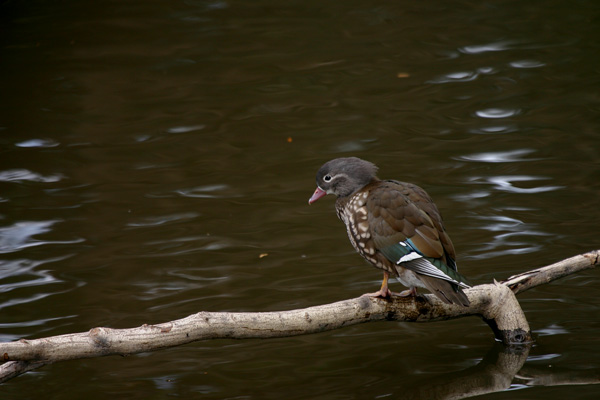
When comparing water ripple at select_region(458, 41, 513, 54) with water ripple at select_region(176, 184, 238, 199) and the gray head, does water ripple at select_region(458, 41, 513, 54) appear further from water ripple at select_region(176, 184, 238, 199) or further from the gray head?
the gray head

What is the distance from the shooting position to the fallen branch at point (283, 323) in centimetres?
313

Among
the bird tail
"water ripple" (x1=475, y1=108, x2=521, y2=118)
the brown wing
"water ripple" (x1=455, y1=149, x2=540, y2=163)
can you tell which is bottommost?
"water ripple" (x1=455, y1=149, x2=540, y2=163)

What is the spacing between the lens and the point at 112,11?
10539mm

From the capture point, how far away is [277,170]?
7191 millimetres

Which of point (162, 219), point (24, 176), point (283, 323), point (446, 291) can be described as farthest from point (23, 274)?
point (446, 291)

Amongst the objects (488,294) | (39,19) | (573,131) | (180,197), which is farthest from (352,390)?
(39,19)

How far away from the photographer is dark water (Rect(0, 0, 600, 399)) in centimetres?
441

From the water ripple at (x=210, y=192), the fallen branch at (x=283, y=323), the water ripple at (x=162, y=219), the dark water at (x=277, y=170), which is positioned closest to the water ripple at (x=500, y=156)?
the dark water at (x=277, y=170)

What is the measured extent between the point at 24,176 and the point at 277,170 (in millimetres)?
Result: 2342

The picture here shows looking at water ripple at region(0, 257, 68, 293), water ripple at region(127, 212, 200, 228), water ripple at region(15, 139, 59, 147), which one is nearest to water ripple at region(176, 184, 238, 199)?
water ripple at region(127, 212, 200, 228)

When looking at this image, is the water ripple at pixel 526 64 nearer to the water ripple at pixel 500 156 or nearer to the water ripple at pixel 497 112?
the water ripple at pixel 497 112

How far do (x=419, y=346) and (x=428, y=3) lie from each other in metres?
6.76

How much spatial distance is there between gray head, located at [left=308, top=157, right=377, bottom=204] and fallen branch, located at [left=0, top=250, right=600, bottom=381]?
66 centimetres

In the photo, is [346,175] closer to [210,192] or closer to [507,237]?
[507,237]
